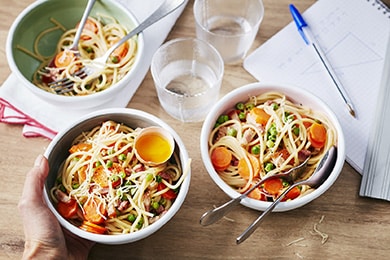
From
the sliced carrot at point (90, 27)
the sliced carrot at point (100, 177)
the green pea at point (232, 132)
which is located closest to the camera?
the sliced carrot at point (100, 177)

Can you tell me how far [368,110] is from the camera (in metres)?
1.83

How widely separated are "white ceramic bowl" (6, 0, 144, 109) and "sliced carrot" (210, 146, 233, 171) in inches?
14.7

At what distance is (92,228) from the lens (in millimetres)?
1507

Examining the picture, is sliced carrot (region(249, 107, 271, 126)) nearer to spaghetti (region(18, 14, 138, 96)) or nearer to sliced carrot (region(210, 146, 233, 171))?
sliced carrot (region(210, 146, 233, 171))

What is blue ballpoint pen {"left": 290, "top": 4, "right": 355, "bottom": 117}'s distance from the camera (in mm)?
1840

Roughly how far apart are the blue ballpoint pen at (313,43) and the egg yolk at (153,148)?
0.63 metres

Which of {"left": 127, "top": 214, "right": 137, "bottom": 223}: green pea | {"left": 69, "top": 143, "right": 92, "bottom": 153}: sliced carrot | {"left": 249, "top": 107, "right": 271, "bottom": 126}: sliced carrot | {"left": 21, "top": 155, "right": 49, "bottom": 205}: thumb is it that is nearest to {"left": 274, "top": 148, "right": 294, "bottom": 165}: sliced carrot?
{"left": 249, "top": 107, "right": 271, "bottom": 126}: sliced carrot

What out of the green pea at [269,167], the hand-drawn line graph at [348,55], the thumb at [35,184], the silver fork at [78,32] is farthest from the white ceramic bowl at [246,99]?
the silver fork at [78,32]

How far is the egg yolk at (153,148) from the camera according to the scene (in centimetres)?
161

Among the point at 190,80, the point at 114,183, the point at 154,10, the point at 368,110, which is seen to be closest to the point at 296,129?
the point at 368,110

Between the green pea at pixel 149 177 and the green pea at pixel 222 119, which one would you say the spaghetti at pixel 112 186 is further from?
the green pea at pixel 222 119

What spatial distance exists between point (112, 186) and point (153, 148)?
0.55 ft

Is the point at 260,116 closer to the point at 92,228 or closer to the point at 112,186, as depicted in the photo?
the point at 112,186

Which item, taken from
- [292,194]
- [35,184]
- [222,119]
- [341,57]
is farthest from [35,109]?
[341,57]
